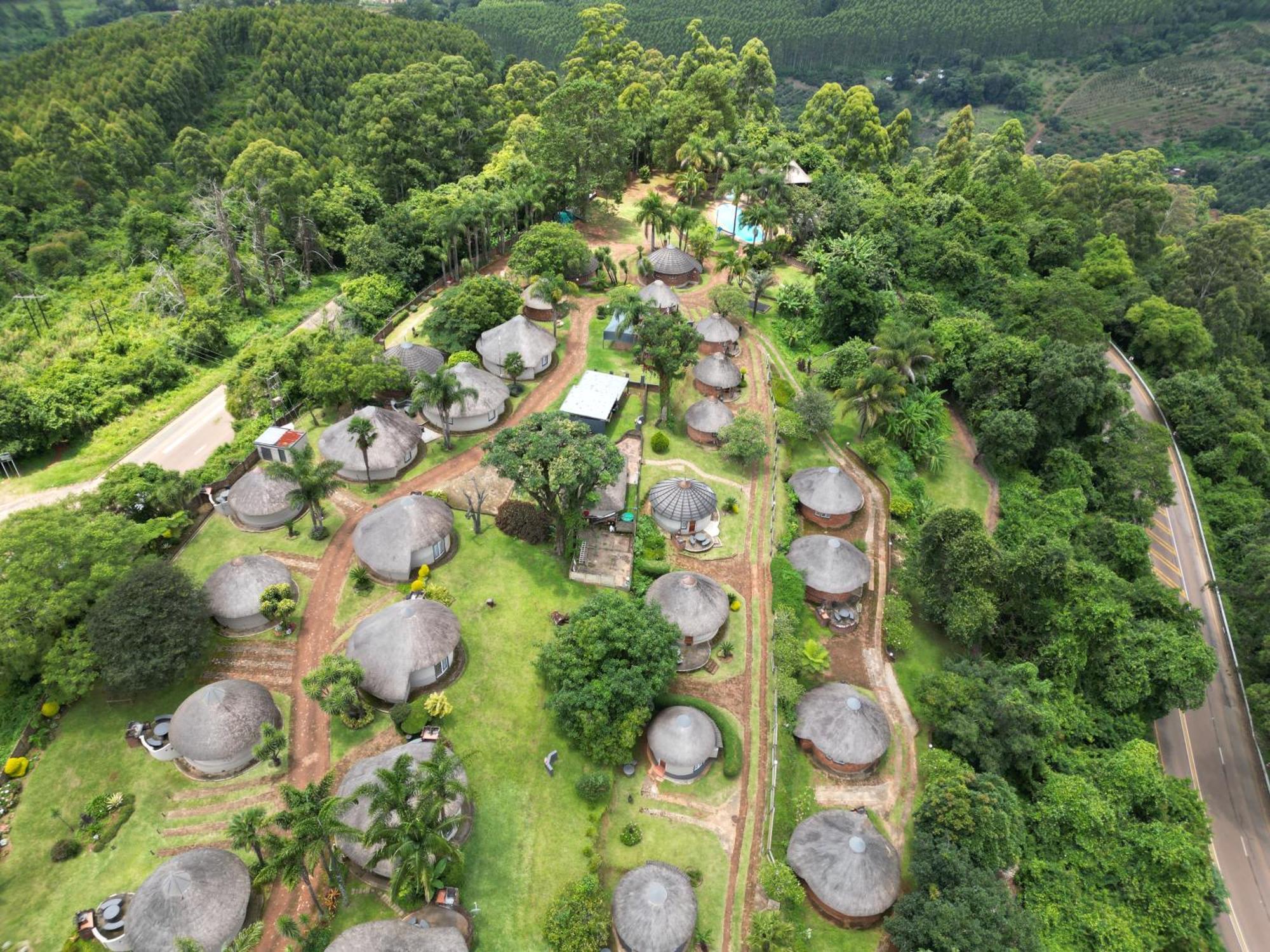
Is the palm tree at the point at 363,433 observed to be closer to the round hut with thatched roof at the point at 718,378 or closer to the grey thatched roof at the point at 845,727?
the round hut with thatched roof at the point at 718,378

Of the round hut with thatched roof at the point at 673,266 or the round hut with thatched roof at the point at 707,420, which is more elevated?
the round hut with thatched roof at the point at 673,266

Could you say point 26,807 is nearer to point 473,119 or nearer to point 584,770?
point 584,770

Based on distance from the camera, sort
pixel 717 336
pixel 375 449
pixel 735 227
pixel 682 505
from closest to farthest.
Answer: pixel 682 505, pixel 375 449, pixel 717 336, pixel 735 227

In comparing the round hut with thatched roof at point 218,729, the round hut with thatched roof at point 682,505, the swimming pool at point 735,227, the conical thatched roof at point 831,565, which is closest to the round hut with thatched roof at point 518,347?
the round hut with thatched roof at point 682,505

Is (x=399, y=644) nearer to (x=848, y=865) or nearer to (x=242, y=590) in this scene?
(x=242, y=590)

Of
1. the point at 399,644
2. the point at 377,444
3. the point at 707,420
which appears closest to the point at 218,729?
the point at 399,644

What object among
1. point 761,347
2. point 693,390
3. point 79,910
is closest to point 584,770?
point 79,910
